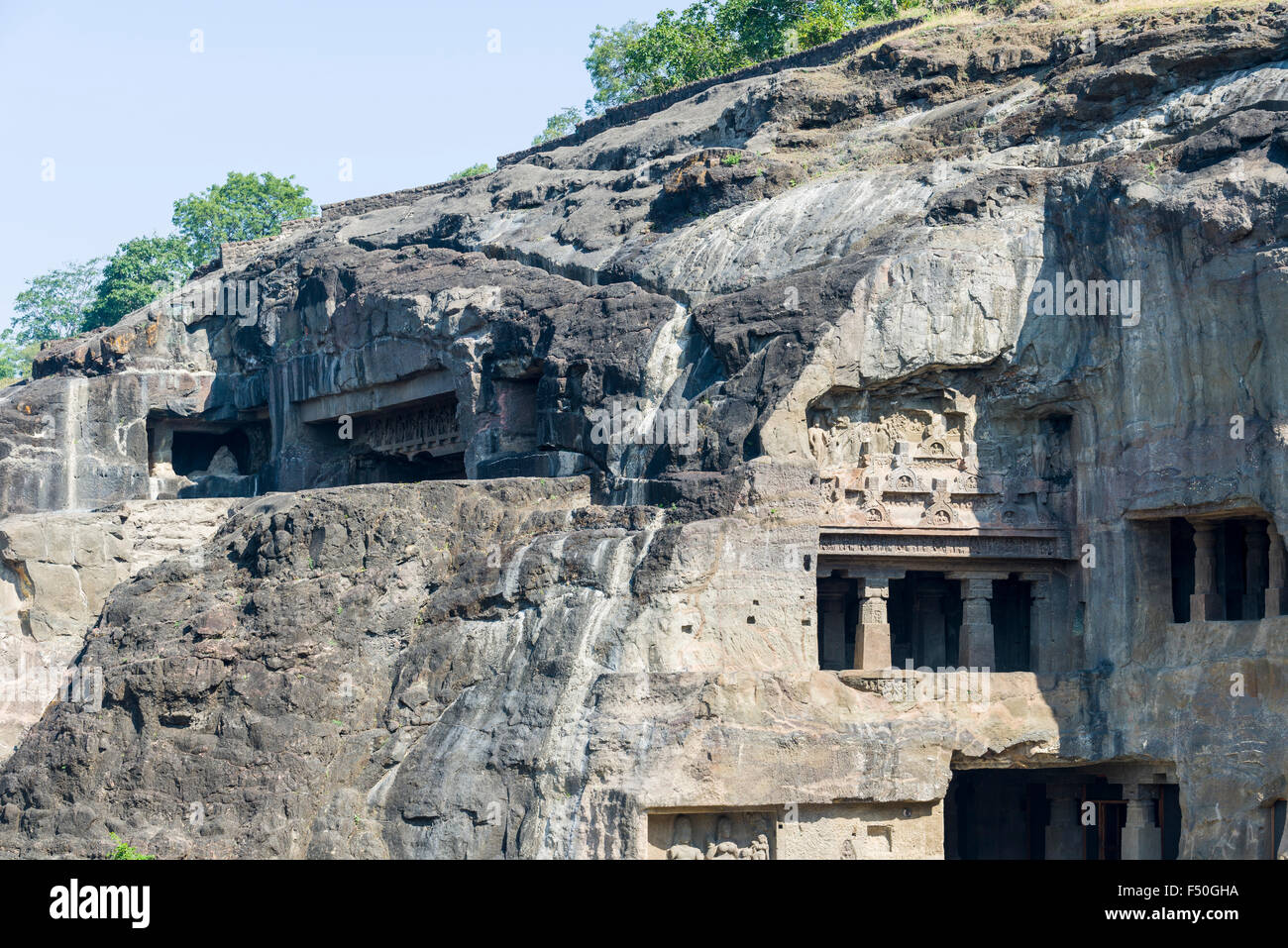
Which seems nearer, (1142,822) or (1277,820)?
(1277,820)

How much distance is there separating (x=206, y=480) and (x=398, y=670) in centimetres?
1289

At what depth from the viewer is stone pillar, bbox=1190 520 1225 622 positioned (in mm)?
22797

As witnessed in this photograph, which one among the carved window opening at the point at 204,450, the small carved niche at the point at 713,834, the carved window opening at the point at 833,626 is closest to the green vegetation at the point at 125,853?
the small carved niche at the point at 713,834

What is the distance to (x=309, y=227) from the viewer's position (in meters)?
38.5

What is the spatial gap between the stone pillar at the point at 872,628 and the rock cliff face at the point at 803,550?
2.1 inches

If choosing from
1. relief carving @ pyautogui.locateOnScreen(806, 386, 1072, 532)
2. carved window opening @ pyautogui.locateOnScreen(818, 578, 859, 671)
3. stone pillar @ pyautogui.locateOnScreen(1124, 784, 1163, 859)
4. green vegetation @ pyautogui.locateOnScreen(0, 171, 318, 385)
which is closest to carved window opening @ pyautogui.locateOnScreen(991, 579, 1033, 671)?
relief carving @ pyautogui.locateOnScreen(806, 386, 1072, 532)

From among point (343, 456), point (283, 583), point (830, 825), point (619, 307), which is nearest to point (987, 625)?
point (830, 825)

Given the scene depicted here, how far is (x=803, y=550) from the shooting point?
21906 millimetres

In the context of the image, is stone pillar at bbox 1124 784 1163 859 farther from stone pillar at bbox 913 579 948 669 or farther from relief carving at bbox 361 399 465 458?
relief carving at bbox 361 399 465 458

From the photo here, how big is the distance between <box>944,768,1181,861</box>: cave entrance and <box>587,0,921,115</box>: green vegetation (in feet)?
72.3

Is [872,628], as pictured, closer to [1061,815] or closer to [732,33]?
[1061,815]

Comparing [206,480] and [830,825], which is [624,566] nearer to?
[830,825]

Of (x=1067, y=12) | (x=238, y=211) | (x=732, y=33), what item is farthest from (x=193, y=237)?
(x=1067, y=12)

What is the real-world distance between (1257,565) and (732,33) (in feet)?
93.2
